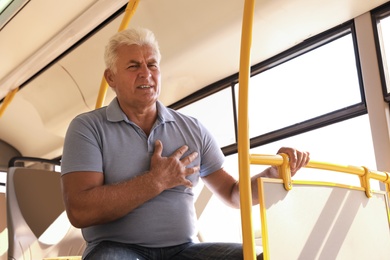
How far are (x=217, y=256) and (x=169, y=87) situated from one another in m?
2.78

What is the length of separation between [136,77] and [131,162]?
0.35 metres

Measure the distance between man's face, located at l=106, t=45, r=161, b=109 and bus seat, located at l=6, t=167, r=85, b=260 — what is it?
1232 mm

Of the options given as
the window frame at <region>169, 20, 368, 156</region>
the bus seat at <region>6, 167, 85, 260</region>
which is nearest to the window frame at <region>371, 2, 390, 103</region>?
the window frame at <region>169, 20, 368, 156</region>

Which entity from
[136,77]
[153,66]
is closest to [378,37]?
[153,66]

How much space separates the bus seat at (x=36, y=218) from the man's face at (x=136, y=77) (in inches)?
48.5

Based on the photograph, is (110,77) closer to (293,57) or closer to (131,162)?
(131,162)

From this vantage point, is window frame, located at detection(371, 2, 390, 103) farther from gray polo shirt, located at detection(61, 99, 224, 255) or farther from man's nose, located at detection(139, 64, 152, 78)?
man's nose, located at detection(139, 64, 152, 78)

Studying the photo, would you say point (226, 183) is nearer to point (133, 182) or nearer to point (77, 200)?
point (133, 182)

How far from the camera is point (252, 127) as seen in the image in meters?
3.90

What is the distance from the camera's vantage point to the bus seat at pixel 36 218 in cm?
285

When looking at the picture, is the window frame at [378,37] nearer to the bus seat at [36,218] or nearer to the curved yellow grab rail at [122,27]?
the curved yellow grab rail at [122,27]

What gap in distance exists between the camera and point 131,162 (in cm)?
182

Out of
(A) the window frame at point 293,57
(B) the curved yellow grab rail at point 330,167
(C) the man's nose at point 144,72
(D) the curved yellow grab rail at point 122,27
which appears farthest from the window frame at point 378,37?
(C) the man's nose at point 144,72

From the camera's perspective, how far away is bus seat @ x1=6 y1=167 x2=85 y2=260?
2848mm
